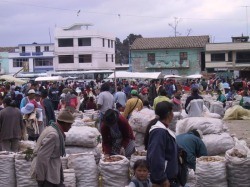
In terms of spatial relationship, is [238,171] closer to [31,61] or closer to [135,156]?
[135,156]

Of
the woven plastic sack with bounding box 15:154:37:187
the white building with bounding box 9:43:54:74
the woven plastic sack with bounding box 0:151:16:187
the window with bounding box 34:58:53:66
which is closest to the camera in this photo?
the woven plastic sack with bounding box 15:154:37:187

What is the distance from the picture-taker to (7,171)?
7.43 meters

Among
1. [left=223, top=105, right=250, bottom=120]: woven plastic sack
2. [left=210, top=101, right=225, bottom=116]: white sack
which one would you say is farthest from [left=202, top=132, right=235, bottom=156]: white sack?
[left=210, top=101, right=225, bottom=116]: white sack

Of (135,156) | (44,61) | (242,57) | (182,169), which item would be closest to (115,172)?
(135,156)

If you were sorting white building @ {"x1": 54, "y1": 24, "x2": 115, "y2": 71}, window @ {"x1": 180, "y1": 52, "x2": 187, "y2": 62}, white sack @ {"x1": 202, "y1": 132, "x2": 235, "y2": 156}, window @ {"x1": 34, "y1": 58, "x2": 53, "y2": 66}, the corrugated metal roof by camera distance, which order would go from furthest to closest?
window @ {"x1": 34, "y1": 58, "x2": 53, "y2": 66} → white building @ {"x1": 54, "y1": 24, "x2": 115, "y2": 71} → window @ {"x1": 180, "y1": 52, "x2": 187, "y2": 62} → the corrugated metal roof → white sack @ {"x1": 202, "y1": 132, "x2": 235, "y2": 156}

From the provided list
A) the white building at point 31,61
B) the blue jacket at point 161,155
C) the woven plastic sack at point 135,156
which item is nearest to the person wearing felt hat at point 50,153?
the blue jacket at point 161,155

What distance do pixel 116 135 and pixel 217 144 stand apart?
8.97 feet

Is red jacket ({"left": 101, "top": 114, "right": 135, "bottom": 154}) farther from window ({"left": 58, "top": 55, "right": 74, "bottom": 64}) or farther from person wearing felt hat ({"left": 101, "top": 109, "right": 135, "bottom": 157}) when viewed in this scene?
window ({"left": 58, "top": 55, "right": 74, "bottom": 64})

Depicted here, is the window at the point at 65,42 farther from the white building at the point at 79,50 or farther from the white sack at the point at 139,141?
the white sack at the point at 139,141

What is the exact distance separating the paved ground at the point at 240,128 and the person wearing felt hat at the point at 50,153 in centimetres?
795

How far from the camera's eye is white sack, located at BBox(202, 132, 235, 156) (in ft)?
29.8

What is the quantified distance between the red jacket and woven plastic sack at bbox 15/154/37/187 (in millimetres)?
1165

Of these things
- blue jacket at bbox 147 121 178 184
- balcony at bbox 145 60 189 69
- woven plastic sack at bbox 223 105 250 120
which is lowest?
woven plastic sack at bbox 223 105 250 120

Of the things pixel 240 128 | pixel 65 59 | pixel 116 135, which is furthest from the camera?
pixel 65 59
